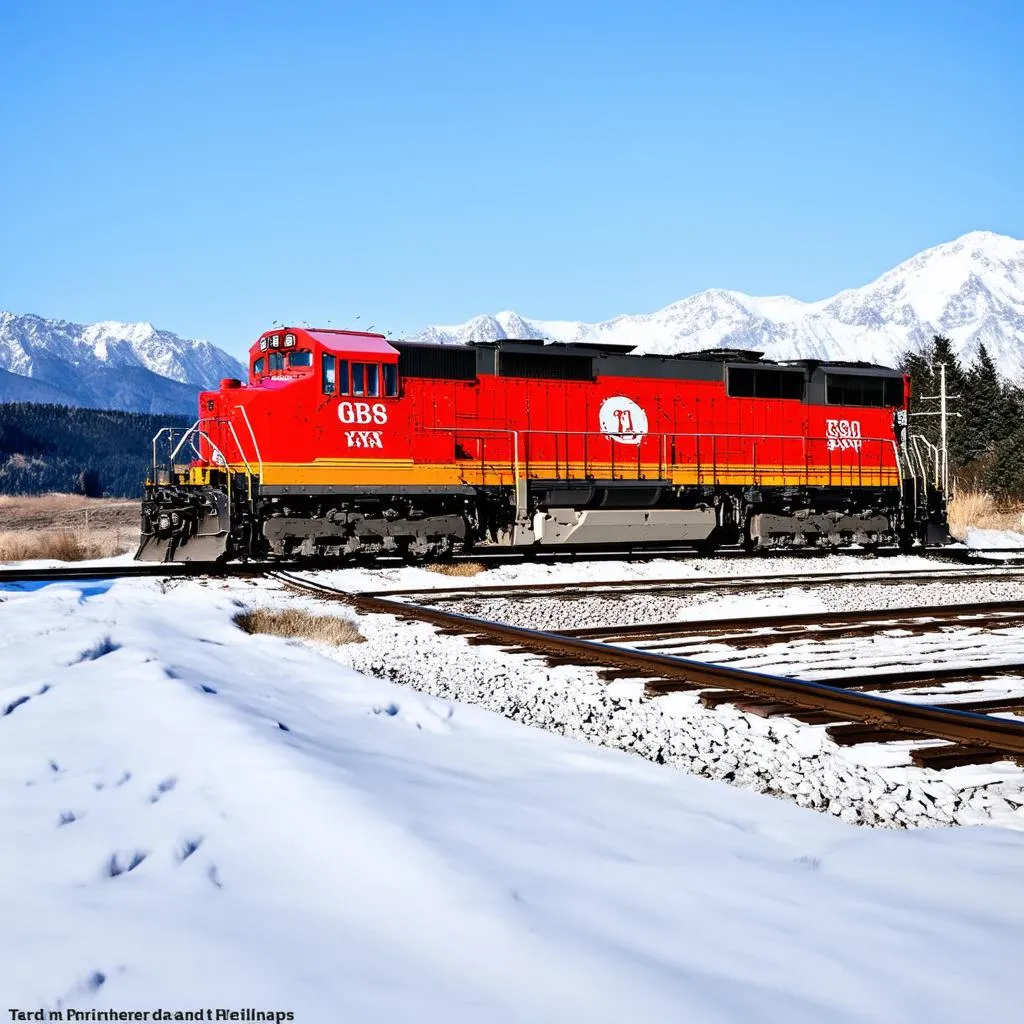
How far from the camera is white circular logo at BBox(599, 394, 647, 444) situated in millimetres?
19141

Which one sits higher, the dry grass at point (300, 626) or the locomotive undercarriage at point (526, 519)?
the locomotive undercarriage at point (526, 519)

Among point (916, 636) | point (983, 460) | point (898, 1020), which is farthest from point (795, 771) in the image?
point (983, 460)

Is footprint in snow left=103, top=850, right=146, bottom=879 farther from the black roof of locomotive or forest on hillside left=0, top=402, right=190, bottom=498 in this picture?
forest on hillside left=0, top=402, right=190, bottom=498

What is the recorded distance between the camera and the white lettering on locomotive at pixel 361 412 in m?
16.8

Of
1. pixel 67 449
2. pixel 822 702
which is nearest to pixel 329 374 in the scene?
pixel 822 702

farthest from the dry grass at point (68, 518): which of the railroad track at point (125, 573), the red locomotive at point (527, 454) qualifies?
the red locomotive at point (527, 454)

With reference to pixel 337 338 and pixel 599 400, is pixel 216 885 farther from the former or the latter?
pixel 599 400

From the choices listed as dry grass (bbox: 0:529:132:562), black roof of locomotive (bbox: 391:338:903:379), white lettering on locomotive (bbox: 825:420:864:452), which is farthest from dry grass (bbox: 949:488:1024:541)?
dry grass (bbox: 0:529:132:562)

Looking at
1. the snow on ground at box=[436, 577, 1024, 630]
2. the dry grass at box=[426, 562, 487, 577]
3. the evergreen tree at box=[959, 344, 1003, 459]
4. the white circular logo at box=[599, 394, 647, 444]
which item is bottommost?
the snow on ground at box=[436, 577, 1024, 630]

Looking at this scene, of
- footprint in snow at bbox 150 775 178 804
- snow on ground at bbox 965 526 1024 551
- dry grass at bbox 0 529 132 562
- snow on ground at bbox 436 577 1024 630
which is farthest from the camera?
snow on ground at bbox 965 526 1024 551

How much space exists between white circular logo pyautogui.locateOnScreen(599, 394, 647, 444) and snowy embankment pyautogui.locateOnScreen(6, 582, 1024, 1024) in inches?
555

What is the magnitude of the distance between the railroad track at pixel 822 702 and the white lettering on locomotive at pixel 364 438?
8272 mm

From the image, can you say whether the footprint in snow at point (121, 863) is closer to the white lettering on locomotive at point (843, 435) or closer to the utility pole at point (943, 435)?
the utility pole at point (943, 435)

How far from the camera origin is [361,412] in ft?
55.6
